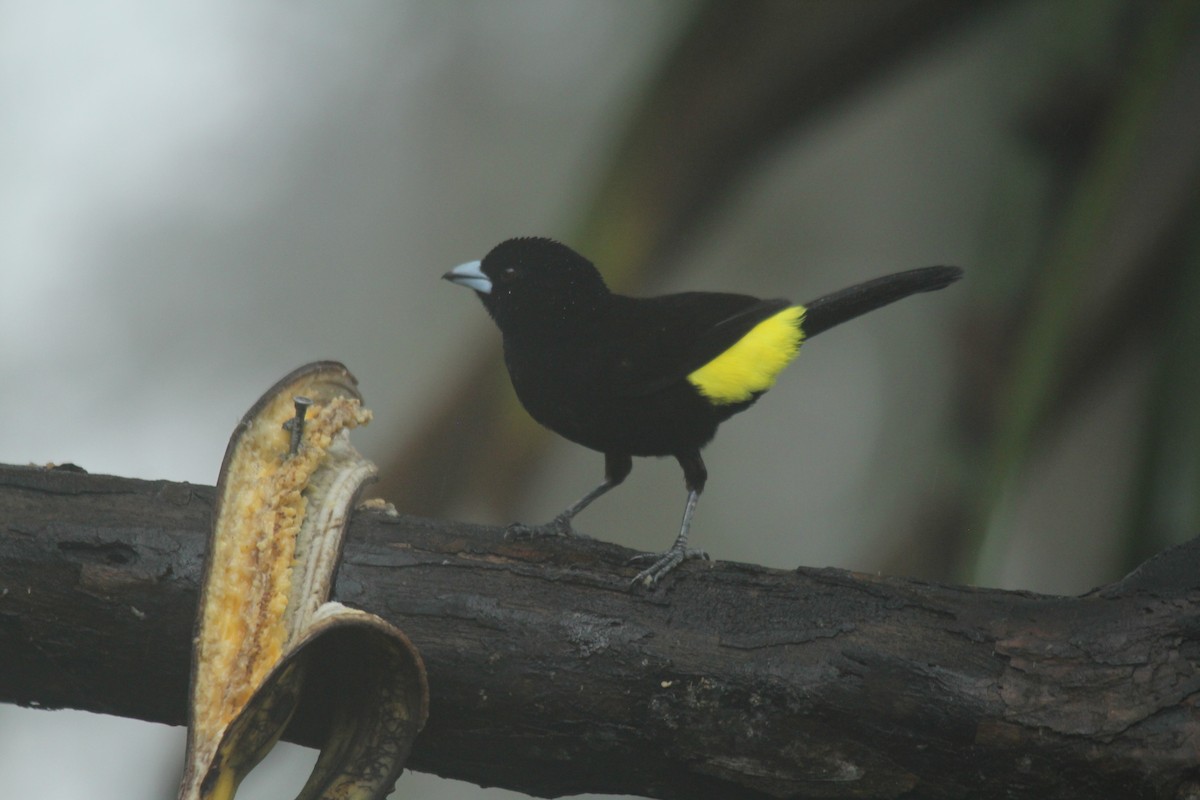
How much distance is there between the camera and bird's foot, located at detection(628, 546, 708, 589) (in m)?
1.36

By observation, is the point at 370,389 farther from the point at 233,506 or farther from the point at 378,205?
the point at 233,506

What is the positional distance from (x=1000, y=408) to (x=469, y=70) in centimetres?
217

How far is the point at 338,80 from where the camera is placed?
358cm

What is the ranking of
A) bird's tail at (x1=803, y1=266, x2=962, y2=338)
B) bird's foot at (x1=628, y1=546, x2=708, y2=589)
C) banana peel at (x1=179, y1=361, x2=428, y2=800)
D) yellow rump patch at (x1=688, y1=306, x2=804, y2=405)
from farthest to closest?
yellow rump patch at (x1=688, y1=306, x2=804, y2=405), bird's tail at (x1=803, y1=266, x2=962, y2=338), bird's foot at (x1=628, y1=546, x2=708, y2=589), banana peel at (x1=179, y1=361, x2=428, y2=800)

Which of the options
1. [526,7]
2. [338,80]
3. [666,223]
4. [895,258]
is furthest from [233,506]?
[895,258]

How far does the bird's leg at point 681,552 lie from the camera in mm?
1376

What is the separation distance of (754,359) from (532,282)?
442 mm

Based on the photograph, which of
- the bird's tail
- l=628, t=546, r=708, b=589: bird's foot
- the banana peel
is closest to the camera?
the banana peel

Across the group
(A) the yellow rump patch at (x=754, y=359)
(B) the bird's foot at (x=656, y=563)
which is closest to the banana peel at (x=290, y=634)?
(B) the bird's foot at (x=656, y=563)

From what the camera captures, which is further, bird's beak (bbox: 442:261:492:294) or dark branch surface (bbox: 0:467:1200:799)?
bird's beak (bbox: 442:261:492:294)

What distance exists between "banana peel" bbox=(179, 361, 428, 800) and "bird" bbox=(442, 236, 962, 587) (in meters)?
0.48

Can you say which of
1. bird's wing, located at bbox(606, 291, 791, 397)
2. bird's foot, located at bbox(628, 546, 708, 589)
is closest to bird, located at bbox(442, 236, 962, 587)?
bird's wing, located at bbox(606, 291, 791, 397)

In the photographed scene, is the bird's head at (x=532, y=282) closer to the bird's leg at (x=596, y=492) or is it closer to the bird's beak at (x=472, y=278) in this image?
the bird's beak at (x=472, y=278)

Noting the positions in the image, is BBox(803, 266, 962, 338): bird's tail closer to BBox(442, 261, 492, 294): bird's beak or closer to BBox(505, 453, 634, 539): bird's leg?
BBox(505, 453, 634, 539): bird's leg
